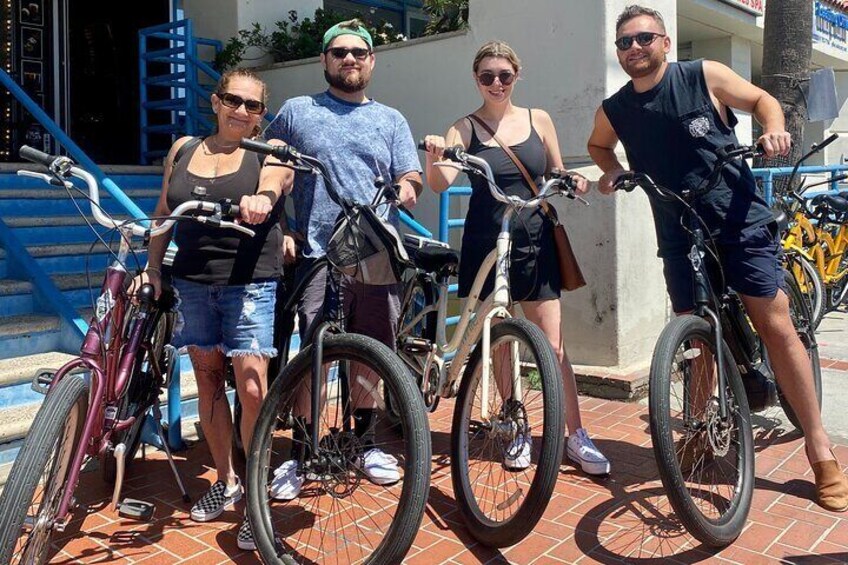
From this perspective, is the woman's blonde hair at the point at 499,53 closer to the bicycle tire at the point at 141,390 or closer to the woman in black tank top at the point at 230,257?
the woman in black tank top at the point at 230,257

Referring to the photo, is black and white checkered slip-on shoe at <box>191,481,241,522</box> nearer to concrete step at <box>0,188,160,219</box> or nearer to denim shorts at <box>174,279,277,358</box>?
denim shorts at <box>174,279,277,358</box>

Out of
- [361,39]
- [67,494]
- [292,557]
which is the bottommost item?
[292,557]

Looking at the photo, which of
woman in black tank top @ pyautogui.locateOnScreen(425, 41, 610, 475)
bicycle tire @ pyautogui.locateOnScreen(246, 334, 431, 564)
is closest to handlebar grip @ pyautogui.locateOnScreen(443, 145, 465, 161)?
woman in black tank top @ pyautogui.locateOnScreen(425, 41, 610, 475)

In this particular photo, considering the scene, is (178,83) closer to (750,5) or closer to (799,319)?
(799,319)

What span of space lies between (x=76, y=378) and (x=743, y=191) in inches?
110

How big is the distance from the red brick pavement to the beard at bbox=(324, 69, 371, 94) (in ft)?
6.17

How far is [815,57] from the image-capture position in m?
15.4

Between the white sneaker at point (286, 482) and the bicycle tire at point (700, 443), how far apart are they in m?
1.40

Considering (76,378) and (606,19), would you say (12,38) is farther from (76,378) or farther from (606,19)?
(76,378)

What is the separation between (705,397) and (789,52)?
638 cm

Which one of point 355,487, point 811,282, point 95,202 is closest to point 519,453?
point 355,487

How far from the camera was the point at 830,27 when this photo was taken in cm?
1534

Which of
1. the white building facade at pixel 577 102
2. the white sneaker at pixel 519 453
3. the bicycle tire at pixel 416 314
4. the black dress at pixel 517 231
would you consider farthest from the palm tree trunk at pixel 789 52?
the white sneaker at pixel 519 453

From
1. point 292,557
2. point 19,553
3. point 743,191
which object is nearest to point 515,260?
point 743,191
